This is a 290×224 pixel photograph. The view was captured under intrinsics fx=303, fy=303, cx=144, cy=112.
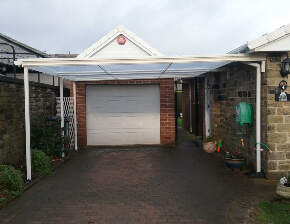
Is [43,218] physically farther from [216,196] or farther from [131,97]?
[131,97]

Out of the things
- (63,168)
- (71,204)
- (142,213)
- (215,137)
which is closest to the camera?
(142,213)

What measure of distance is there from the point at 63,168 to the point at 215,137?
17.4 feet

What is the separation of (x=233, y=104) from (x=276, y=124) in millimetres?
2383

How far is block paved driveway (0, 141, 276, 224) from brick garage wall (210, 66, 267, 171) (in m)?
0.78

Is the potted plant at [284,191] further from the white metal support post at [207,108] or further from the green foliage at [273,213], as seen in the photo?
the white metal support post at [207,108]

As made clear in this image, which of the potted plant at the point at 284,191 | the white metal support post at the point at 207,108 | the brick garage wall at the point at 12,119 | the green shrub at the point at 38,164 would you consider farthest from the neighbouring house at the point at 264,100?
the brick garage wall at the point at 12,119

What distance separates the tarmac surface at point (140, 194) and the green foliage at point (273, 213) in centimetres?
19

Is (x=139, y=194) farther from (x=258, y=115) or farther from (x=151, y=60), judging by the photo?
(x=258, y=115)

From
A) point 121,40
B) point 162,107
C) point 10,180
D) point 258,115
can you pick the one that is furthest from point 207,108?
point 10,180

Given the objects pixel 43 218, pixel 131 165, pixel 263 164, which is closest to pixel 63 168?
pixel 131 165

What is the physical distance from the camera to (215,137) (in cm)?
1052

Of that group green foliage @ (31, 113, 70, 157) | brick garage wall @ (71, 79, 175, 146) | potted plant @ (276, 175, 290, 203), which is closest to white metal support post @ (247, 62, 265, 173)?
potted plant @ (276, 175, 290, 203)

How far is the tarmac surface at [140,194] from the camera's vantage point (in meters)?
4.70

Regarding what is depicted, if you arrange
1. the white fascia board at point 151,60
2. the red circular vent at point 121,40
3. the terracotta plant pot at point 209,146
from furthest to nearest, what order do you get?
the red circular vent at point 121,40, the terracotta plant pot at point 209,146, the white fascia board at point 151,60
